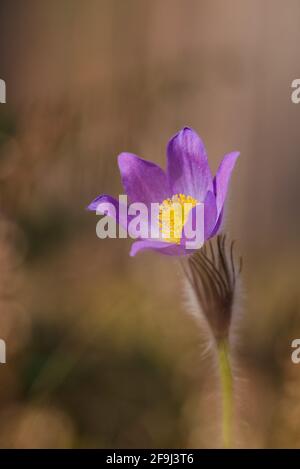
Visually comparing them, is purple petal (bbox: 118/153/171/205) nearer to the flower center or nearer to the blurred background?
the flower center

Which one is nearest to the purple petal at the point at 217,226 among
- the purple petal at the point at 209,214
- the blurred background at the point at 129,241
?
the purple petal at the point at 209,214

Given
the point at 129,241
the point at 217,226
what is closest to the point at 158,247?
the point at 217,226

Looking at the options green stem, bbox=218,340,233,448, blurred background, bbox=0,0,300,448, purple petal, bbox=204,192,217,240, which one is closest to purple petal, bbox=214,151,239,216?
purple petal, bbox=204,192,217,240

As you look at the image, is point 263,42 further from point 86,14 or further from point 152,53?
point 86,14

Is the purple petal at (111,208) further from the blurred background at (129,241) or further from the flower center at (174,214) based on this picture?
the blurred background at (129,241)

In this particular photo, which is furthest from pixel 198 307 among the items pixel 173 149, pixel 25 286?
pixel 25 286

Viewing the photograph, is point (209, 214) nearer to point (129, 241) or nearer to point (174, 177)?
point (174, 177)
